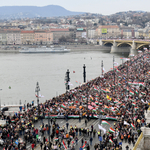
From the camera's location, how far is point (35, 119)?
18375mm

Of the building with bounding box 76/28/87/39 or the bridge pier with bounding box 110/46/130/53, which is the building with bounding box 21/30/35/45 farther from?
the bridge pier with bounding box 110/46/130/53

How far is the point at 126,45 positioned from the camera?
319ft

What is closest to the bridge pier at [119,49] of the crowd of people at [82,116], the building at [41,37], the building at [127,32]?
the building at [41,37]

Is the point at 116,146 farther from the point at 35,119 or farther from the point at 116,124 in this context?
the point at 35,119

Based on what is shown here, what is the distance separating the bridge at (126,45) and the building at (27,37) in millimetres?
33715

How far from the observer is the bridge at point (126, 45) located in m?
76.0

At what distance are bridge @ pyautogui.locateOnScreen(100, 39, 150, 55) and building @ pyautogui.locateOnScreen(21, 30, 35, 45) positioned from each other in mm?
33715

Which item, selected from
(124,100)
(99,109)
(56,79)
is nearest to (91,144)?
(99,109)

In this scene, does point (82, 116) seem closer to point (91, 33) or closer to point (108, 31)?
point (108, 31)

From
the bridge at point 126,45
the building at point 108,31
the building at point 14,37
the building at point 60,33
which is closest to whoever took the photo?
the bridge at point 126,45

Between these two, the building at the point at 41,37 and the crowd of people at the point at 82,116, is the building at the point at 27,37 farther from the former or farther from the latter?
the crowd of people at the point at 82,116

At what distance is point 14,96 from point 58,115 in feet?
48.4

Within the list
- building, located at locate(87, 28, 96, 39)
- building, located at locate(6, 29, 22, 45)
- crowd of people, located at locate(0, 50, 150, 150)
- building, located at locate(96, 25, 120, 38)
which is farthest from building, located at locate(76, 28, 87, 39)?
crowd of people, located at locate(0, 50, 150, 150)

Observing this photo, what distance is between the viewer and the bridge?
249 feet
